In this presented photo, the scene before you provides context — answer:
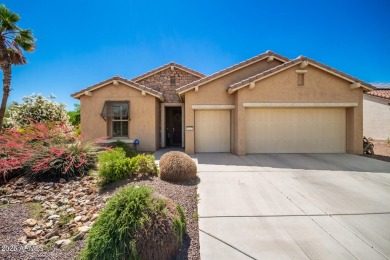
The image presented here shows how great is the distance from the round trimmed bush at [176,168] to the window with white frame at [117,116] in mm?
6235

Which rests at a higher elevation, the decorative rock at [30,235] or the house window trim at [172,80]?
the house window trim at [172,80]

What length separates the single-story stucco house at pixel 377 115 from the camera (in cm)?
1456

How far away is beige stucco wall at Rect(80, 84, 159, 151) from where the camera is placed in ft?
35.5

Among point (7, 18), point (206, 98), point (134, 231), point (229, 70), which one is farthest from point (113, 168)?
point (7, 18)

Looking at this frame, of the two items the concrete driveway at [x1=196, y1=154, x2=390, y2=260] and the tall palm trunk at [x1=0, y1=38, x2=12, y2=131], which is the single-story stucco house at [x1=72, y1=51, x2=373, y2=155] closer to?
the concrete driveway at [x1=196, y1=154, x2=390, y2=260]

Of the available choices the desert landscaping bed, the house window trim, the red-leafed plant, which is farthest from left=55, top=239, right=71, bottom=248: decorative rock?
the house window trim

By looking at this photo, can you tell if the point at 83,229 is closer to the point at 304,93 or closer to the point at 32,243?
the point at 32,243

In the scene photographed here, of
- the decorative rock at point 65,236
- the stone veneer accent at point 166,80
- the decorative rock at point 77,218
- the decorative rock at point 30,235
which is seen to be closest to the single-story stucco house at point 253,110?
the stone veneer accent at point 166,80

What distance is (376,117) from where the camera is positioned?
1509cm

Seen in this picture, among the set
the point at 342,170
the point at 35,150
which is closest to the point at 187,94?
the point at 35,150

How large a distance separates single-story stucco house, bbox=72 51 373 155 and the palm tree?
3548 mm

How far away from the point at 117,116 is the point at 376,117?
20009 mm

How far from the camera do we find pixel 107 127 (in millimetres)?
10867

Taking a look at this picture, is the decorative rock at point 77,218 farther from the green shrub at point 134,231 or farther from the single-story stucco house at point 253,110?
the single-story stucco house at point 253,110
